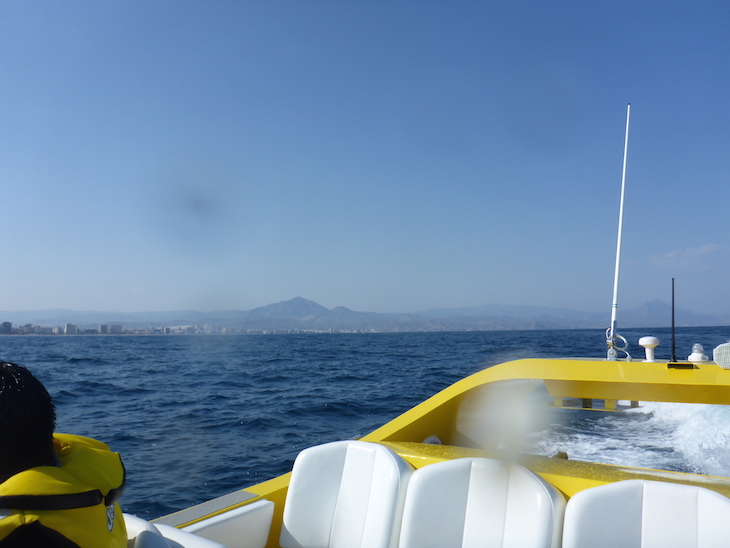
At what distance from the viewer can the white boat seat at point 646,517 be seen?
1870 millimetres

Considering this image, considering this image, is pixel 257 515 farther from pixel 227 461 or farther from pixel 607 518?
pixel 227 461

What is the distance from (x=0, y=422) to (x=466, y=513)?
6.29 ft

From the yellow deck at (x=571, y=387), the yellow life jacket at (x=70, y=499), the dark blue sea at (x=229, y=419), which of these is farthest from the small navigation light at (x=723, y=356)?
the yellow life jacket at (x=70, y=499)

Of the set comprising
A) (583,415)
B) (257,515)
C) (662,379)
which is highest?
(662,379)

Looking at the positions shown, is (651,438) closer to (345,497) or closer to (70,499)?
(345,497)

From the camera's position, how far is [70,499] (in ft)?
3.32

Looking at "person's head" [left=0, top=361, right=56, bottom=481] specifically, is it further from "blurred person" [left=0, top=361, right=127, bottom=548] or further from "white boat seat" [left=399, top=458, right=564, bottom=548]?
"white boat seat" [left=399, top=458, right=564, bottom=548]

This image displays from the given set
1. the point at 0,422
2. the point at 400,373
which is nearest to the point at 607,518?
the point at 0,422

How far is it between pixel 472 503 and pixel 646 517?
699 mm

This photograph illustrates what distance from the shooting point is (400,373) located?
1680 cm

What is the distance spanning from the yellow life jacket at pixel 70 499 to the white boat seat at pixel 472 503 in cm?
148

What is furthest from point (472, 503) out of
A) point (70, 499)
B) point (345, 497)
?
point (70, 499)

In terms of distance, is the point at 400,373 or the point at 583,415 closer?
the point at 583,415

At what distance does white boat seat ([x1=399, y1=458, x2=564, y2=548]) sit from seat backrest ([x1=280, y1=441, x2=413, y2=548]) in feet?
0.33
